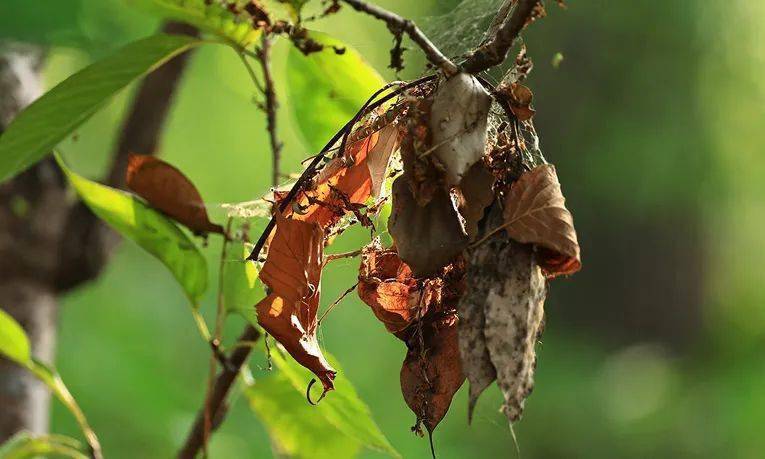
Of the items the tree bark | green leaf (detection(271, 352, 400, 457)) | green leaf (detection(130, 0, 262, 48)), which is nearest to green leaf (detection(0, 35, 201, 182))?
green leaf (detection(130, 0, 262, 48))

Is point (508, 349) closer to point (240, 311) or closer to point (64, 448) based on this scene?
point (240, 311)

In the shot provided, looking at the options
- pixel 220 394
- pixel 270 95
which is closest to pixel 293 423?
pixel 220 394

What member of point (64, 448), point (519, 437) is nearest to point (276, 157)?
point (64, 448)

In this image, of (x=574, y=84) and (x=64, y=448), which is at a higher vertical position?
(x=64, y=448)

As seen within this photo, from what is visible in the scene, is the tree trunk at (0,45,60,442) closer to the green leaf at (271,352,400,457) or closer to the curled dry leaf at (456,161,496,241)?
the green leaf at (271,352,400,457)

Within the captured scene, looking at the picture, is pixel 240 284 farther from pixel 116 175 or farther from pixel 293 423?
pixel 116 175

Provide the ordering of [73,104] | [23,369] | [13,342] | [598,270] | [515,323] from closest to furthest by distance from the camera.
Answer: [515,323], [73,104], [13,342], [23,369], [598,270]

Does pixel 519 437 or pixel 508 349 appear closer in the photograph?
pixel 508 349
